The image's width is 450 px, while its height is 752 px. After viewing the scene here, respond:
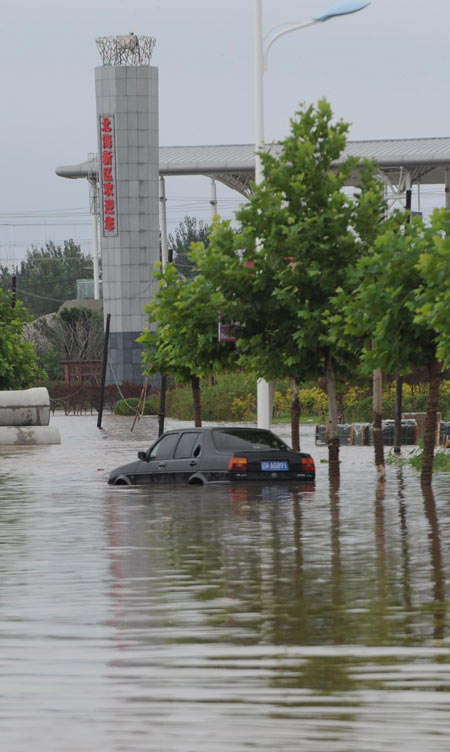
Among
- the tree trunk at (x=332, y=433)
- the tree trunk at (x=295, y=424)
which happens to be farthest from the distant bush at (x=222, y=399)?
the tree trunk at (x=332, y=433)

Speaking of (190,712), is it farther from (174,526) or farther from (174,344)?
(174,344)

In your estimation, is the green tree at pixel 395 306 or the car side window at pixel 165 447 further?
the car side window at pixel 165 447

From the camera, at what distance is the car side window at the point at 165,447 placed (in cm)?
2466

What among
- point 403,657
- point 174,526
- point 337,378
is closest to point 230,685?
point 403,657

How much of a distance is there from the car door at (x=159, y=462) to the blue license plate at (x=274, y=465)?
1.80 metres

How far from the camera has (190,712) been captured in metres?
7.05

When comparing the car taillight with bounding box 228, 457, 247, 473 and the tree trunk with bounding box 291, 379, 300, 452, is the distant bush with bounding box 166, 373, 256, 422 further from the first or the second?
the car taillight with bounding box 228, 457, 247, 473

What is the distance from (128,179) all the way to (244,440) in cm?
5747

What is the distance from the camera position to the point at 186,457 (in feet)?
80.0

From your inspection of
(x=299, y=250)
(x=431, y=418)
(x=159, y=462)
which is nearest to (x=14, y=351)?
(x=299, y=250)

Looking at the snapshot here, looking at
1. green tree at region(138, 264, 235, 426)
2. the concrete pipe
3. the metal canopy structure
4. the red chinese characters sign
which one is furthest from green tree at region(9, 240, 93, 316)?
green tree at region(138, 264, 235, 426)

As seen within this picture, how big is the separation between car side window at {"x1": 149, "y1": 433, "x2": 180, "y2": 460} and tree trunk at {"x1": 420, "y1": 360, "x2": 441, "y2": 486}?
4.21m

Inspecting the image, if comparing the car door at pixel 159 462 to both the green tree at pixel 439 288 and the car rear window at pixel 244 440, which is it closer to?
the car rear window at pixel 244 440

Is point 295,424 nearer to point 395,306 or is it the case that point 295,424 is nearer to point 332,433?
point 332,433
